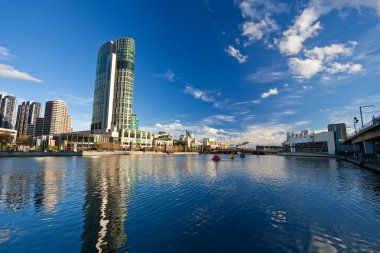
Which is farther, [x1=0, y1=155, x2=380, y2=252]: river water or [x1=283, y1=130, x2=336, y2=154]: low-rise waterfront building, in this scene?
[x1=283, y1=130, x2=336, y2=154]: low-rise waterfront building

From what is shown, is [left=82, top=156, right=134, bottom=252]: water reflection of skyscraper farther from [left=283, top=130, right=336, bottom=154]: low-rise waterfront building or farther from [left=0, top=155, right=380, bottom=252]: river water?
[left=283, top=130, right=336, bottom=154]: low-rise waterfront building

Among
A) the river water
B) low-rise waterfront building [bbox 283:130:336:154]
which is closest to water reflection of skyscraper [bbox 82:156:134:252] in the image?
the river water

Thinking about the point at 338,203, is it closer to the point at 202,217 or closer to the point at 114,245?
the point at 202,217

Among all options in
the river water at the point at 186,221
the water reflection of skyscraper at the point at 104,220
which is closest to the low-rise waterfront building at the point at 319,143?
the river water at the point at 186,221

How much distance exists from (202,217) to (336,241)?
9.78 m

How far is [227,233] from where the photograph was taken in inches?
566

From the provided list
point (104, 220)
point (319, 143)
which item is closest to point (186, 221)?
point (104, 220)

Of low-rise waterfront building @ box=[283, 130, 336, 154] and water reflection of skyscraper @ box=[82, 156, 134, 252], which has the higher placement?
low-rise waterfront building @ box=[283, 130, 336, 154]

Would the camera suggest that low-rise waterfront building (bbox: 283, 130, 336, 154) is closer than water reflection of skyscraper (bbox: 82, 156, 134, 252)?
No

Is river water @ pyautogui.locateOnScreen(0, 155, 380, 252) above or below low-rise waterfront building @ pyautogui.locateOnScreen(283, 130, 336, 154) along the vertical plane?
below

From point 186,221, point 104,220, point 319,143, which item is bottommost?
point 186,221

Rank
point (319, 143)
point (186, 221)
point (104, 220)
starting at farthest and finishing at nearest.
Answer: point (319, 143)
point (186, 221)
point (104, 220)

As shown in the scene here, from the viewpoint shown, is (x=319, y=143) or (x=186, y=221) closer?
(x=186, y=221)

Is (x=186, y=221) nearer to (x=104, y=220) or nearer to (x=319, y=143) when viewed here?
(x=104, y=220)
